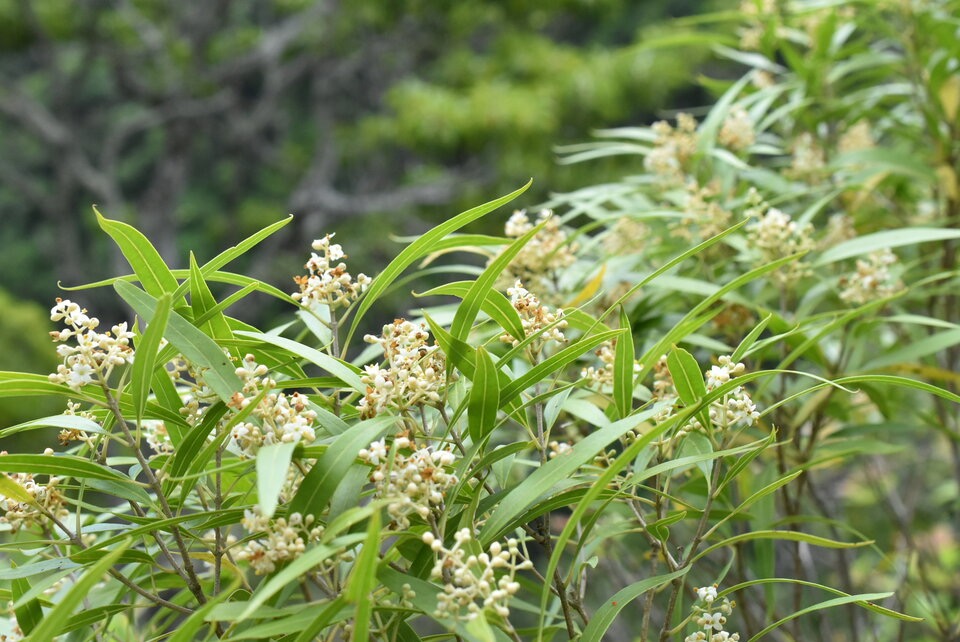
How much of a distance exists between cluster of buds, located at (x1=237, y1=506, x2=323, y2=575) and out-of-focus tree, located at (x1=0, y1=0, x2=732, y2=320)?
345cm

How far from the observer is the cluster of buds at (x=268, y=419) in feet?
1.45

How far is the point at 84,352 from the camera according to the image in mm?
455

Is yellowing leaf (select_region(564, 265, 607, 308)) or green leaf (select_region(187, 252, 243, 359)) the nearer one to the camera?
green leaf (select_region(187, 252, 243, 359))

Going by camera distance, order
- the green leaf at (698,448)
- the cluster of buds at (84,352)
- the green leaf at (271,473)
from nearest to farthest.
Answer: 1. the green leaf at (271,473)
2. the cluster of buds at (84,352)
3. the green leaf at (698,448)

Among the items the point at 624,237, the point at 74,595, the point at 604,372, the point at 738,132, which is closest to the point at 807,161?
the point at 738,132

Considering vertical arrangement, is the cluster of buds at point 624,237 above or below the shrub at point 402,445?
below

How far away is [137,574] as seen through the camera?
2.10 feet

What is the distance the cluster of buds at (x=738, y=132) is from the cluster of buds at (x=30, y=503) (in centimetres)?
76

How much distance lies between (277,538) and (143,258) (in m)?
0.18

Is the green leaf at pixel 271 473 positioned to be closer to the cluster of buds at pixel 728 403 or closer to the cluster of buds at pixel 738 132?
the cluster of buds at pixel 728 403

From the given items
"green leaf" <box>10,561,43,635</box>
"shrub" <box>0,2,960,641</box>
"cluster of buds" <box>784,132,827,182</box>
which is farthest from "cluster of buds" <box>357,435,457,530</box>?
"cluster of buds" <box>784,132,827,182</box>

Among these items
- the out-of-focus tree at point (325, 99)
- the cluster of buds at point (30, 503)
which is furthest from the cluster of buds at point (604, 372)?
the out-of-focus tree at point (325, 99)

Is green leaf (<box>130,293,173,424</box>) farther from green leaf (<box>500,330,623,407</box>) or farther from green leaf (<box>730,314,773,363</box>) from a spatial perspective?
green leaf (<box>730,314,773,363</box>)

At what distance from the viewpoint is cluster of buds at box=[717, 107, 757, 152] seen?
1.00m
